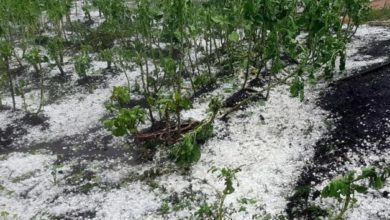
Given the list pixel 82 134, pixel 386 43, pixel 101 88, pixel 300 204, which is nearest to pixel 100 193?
pixel 82 134

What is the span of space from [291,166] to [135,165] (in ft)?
4.49

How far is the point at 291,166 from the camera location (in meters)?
→ 3.78

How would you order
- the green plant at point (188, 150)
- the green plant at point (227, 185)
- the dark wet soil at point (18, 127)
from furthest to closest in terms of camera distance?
1. the dark wet soil at point (18, 127)
2. the green plant at point (188, 150)
3. the green plant at point (227, 185)

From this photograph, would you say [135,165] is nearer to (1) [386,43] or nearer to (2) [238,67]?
(2) [238,67]

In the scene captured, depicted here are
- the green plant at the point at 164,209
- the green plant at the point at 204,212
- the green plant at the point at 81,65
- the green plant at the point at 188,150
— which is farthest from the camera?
the green plant at the point at 81,65

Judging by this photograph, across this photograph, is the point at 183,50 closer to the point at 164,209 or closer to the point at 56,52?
the point at 56,52

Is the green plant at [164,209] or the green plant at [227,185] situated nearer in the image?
the green plant at [227,185]

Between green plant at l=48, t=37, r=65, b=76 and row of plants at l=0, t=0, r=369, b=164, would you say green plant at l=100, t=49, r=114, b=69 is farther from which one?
green plant at l=48, t=37, r=65, b=76

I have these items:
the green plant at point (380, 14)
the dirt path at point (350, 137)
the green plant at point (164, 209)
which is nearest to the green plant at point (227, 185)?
the green plant at point (164, 209)

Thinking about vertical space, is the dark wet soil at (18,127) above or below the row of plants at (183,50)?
below

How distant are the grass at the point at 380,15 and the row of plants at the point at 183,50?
1.27 meters

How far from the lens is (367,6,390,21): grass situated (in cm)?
729

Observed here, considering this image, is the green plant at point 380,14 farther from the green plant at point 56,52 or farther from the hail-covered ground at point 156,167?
the green plant at point 56,52

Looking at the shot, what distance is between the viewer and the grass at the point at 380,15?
23.9ft
